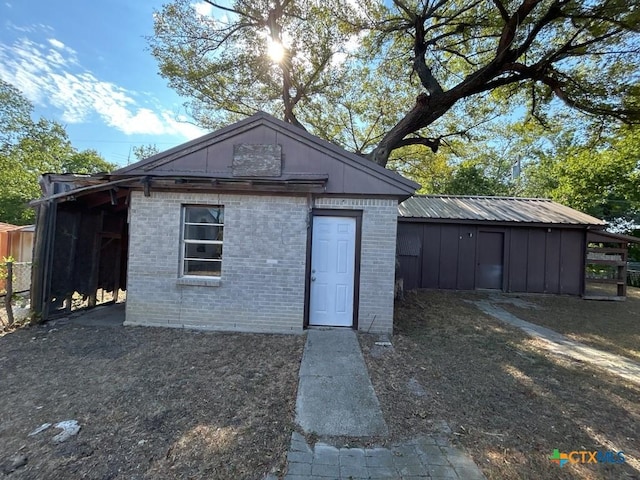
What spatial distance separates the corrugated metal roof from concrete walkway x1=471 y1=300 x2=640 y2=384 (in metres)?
4.78

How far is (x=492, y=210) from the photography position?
1254cm

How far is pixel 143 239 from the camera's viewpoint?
20.1 ft

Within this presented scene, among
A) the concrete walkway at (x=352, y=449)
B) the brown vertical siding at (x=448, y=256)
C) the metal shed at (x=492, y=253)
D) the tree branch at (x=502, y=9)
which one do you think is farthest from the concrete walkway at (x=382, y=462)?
the tree branch at (x=502, y=9)

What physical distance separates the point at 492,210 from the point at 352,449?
12.3 metres

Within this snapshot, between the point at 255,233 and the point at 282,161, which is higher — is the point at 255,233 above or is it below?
below

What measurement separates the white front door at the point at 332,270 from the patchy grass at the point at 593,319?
522 centimetres

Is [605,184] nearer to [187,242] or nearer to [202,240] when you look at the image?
[202,240]

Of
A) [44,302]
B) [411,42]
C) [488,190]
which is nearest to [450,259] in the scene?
[411,42]

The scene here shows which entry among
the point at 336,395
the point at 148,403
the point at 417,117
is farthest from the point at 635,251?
the point at 148,403

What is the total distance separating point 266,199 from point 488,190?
838 inches

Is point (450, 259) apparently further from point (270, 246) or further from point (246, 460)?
point (246, 460)

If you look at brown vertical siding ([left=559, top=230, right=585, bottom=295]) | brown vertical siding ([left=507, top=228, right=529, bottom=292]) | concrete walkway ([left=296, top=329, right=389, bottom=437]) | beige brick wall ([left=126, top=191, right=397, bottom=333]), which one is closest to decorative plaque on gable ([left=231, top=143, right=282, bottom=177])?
beige brick wall ([left=126, top=191, right=397, bottom=333])

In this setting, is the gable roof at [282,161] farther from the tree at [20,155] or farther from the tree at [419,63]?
the tree at [20,155]

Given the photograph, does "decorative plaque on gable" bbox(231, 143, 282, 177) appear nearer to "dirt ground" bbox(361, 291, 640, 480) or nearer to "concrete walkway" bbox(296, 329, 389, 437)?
"concrete walkway" bbox(296, 329, 389, 437)
